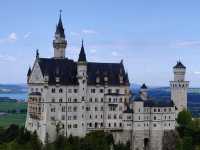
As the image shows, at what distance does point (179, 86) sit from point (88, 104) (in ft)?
79.6

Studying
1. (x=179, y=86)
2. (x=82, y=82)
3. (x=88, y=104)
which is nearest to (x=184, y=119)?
(x=179, y=86)

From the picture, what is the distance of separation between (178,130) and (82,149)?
83.3 feet

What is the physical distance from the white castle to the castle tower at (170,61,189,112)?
6.16 meters

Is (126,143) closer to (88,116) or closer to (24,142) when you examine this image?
(88,116)

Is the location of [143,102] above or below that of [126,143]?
above

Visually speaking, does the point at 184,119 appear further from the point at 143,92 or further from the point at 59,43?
the point at 59,43

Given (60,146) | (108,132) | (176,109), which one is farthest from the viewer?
(176,109)

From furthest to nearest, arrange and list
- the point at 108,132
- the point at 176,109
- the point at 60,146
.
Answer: the point at 176,109 < the point at 108,132 < the point at 60,146

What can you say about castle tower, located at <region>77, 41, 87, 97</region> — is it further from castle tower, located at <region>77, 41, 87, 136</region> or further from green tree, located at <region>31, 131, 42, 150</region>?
green tree, located at <region>31, 131, 42, 150</region>

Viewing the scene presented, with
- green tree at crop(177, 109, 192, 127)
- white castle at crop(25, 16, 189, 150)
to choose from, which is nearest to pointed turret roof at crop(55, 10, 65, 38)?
white castle at crop(25, 16, 189, 150)

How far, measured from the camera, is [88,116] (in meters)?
101

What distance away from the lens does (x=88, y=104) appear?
101 meters

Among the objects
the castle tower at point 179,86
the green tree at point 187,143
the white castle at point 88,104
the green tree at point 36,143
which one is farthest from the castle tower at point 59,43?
the green tree at point 187,143

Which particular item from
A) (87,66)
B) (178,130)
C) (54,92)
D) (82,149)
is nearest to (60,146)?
(82,149)
